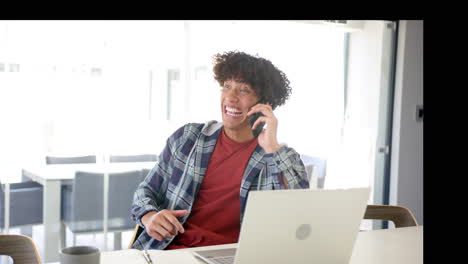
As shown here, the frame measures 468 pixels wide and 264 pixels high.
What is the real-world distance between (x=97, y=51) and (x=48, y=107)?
0.46 meters

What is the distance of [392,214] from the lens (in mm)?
2342

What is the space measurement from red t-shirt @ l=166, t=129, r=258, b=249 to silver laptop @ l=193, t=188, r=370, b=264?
87 cm

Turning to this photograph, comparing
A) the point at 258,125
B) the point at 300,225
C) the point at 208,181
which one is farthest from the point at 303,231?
the point at 258,125

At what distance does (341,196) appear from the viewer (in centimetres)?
128

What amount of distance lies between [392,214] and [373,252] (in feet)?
2.31

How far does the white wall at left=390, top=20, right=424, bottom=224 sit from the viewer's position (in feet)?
14.4

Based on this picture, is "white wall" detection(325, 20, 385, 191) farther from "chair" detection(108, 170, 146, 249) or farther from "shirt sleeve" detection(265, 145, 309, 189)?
"shirt sleeve" detection(265, 145, 309, 189)

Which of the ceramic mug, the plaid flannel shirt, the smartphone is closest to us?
the ceramic mug

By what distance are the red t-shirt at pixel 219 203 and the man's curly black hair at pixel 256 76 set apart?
1.94 feet

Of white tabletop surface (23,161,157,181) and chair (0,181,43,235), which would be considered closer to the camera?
chair (0,181,43,235)

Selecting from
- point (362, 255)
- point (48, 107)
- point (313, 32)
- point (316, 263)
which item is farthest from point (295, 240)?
point (313, 32)

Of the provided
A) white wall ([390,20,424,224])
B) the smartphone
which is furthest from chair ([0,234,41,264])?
white wall ([390,20,424,224])

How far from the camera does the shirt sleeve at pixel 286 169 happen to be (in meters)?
2.36
